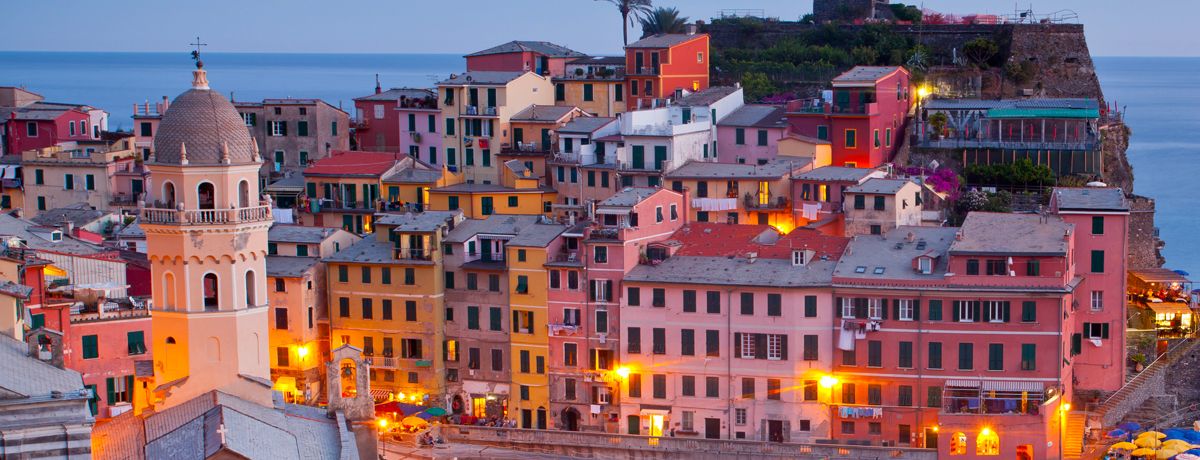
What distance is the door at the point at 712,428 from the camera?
67188mm

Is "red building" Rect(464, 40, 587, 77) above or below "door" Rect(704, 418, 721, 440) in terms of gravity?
above

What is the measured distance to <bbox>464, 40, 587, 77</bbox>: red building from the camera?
93.6 m

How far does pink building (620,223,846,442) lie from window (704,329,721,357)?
5 centimetres

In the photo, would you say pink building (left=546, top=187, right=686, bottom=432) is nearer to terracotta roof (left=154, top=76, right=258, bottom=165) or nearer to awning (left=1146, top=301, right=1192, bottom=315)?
awning (left=1146, top=301, right=1192, bottom=315)

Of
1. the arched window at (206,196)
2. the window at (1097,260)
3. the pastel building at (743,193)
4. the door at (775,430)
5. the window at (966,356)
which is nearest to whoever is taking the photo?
the arched window at (206,196)

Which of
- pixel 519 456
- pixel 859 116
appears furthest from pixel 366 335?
pixel 859 116

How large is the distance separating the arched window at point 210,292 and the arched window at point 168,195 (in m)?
1.70

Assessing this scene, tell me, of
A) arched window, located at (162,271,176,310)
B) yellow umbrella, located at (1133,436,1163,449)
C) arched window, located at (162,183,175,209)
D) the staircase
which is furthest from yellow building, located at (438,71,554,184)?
arched window, located at (162,271,176,310)

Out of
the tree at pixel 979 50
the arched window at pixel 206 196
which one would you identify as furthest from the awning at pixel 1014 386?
the tree at pixel 979 50

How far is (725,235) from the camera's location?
230 feet

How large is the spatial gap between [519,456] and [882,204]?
50.3 feet

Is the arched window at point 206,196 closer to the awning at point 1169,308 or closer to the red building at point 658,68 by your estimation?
the awning at point 1169,308

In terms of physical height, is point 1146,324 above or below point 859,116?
below

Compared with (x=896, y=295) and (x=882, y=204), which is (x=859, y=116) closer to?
(x=882, y=204)
